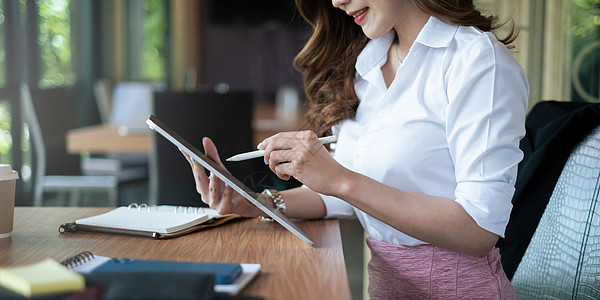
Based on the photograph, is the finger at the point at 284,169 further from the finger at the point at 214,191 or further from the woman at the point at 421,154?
the finger at the point at 214,191

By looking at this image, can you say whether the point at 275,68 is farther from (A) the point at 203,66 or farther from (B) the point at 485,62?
(B) the point at 485,62

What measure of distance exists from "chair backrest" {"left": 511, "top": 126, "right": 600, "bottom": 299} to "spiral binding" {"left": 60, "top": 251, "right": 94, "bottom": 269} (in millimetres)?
1044

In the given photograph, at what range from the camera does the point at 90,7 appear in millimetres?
6258

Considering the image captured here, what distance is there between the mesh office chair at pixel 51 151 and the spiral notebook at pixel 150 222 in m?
2.25

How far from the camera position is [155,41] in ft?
24.5

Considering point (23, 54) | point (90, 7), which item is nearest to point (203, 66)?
point (90, 7)

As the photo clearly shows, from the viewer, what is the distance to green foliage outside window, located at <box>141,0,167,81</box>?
23.9 ft

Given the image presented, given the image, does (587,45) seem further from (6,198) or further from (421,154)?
(6,198)

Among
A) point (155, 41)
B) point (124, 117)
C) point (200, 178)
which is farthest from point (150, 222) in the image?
point (155, 41)

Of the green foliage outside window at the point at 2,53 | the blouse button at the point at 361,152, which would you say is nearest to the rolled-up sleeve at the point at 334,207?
the blouse button at the point at 361,152

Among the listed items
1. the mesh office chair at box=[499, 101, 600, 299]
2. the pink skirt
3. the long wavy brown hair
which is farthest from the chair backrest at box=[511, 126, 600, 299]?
the long wavy brown hair

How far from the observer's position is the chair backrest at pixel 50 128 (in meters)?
3.32

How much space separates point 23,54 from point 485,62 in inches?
167

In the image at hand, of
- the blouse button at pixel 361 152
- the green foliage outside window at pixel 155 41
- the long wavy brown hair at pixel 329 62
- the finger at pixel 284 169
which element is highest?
the green foliage outside window at pixel 155 41
